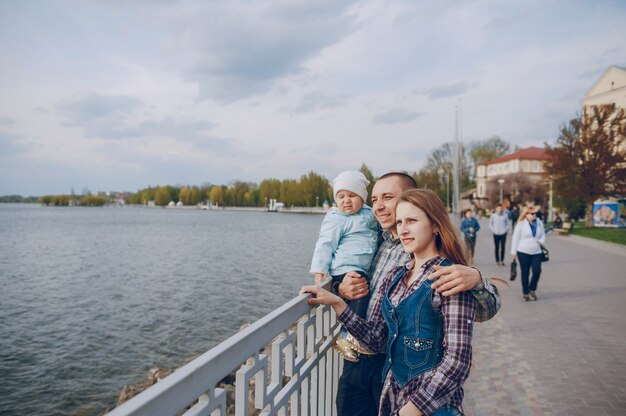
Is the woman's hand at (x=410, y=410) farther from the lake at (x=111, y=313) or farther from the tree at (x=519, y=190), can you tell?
the tree at (x=519, y=190)

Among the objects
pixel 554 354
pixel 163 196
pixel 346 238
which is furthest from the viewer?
pixel 163 196

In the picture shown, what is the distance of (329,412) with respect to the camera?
2918mm

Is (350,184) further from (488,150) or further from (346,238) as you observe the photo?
(488,150)

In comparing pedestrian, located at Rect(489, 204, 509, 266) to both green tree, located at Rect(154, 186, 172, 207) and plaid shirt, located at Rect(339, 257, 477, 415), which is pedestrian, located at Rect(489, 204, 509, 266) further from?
green tree, located at Rect(154, 186, 172, 207)

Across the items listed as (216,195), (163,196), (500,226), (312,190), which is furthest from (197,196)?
(500,226)

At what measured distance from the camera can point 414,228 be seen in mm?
2104

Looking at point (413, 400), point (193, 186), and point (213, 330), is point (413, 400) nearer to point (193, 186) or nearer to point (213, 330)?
point (213, 330)

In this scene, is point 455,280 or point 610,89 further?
point 610,89

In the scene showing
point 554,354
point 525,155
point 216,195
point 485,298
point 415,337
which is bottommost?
point 554,354

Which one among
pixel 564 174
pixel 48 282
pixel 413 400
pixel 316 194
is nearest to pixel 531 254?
pixel 413 400

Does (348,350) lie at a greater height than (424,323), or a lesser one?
lesser

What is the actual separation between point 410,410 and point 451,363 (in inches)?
10.3

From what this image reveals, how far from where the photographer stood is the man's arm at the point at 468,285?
1814mm

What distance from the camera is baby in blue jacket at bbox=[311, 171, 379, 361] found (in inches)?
110
